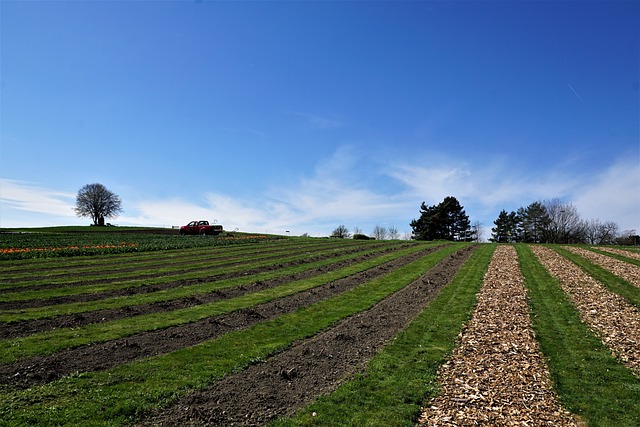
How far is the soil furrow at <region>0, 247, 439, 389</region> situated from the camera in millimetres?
7055

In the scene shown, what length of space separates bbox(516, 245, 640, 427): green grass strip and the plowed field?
0.20ft

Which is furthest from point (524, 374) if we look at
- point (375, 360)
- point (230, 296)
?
point (230, 296)

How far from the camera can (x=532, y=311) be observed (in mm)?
12891

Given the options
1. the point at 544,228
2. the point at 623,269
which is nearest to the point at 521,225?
the point at 544,228

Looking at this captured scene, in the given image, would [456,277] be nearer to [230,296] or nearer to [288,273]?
[288,273]

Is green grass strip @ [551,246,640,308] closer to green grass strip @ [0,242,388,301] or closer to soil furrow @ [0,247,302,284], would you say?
green grass strip @ [0,242,388,301]

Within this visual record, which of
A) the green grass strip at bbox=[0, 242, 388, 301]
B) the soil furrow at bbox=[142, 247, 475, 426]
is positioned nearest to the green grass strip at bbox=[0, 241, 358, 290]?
the green grass strip at bbox=[0, 242, 388, 301]

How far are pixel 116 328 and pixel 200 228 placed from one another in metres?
47.7

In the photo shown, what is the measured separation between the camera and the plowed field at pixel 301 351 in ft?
19.6

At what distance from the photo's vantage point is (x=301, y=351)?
8.70 meters

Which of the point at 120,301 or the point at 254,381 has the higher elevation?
the point at 120,301

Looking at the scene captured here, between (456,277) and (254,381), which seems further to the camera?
(456,277)

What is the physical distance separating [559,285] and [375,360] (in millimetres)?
14092

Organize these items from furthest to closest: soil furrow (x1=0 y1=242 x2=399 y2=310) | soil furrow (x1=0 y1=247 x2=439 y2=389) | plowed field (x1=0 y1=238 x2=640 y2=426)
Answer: soil furrow (x1=0 y1=242 x2=399 y2=310)
soil furrow (x1=0 y1=247 x2=439 y2=389)
plowed field (x1=0 y1=238 x2=640 y2=426)
